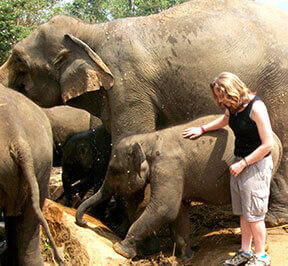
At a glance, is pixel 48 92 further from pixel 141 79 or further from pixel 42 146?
pixel 42 146

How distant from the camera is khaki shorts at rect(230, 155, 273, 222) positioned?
149 inches

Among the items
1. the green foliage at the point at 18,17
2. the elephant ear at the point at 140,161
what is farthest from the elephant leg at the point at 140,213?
the green foliage at the point at 18,17

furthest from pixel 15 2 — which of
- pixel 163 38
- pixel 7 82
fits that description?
pixel 163 38

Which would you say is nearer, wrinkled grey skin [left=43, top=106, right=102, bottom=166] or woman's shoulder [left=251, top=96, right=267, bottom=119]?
woman's shoulder [left=251, top=96, right=267, bottom=119]

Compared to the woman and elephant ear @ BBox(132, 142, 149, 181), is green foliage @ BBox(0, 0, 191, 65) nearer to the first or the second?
elephant ear @ BBox(132, 142, 149, 181)

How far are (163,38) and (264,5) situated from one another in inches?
48.8

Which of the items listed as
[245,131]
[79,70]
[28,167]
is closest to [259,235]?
[245,131]

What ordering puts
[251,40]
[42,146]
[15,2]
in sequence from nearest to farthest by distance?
1. [42,146]
2. [251,40]
3. [15,2]

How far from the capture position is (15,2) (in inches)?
456

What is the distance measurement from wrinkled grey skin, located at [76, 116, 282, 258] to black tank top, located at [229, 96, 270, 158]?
1.31 ft

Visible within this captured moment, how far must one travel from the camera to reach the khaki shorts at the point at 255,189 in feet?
12.5

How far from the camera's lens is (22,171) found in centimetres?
333

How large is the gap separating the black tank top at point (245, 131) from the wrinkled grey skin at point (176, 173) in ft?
1.31

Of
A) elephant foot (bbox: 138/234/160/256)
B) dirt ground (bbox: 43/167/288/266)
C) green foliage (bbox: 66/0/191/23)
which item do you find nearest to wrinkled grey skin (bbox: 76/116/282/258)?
dirt ground (bbox: 43/167/288/266)
